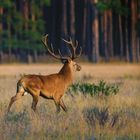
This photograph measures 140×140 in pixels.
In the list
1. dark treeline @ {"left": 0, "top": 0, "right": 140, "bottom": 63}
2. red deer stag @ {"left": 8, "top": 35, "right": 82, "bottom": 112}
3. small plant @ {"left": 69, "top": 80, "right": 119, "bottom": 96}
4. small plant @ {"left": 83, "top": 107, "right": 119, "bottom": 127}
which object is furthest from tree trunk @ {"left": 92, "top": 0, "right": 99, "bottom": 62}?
small plant @ {"left": 83, "top": 107, "right": 119, "bottom": 127}

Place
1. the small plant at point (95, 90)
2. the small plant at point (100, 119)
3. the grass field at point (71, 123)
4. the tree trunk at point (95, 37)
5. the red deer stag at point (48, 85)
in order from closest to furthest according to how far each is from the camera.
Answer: the grass field at point (71, 123), the small plant at point (100, 119), the red deer stag at point (48, 85), the small plant at point (95, 90), the tree trunk at point (95, 37)

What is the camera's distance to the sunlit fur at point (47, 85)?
1358 cm

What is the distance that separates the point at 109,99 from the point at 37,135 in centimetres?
627

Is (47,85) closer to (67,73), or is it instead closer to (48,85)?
(48,85)

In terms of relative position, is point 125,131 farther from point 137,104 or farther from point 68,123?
point 137,104

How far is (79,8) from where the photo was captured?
61.7 meters

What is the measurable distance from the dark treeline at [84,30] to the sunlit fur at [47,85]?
36.4 meters

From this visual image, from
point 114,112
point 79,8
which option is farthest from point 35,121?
point 79,8

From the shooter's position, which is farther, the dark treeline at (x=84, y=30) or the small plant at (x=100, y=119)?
the dark treeline at (x=84, y=30)

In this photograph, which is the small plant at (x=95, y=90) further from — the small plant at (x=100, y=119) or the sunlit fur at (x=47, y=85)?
the small plant at (x=100, y=119)

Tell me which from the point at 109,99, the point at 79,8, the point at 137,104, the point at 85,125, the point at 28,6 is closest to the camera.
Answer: the point at 85,125

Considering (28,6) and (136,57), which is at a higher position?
(28,6)

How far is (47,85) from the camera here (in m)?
13.8

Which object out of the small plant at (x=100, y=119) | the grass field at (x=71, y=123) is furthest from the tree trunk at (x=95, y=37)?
the small plant at (x=100, y=119)
